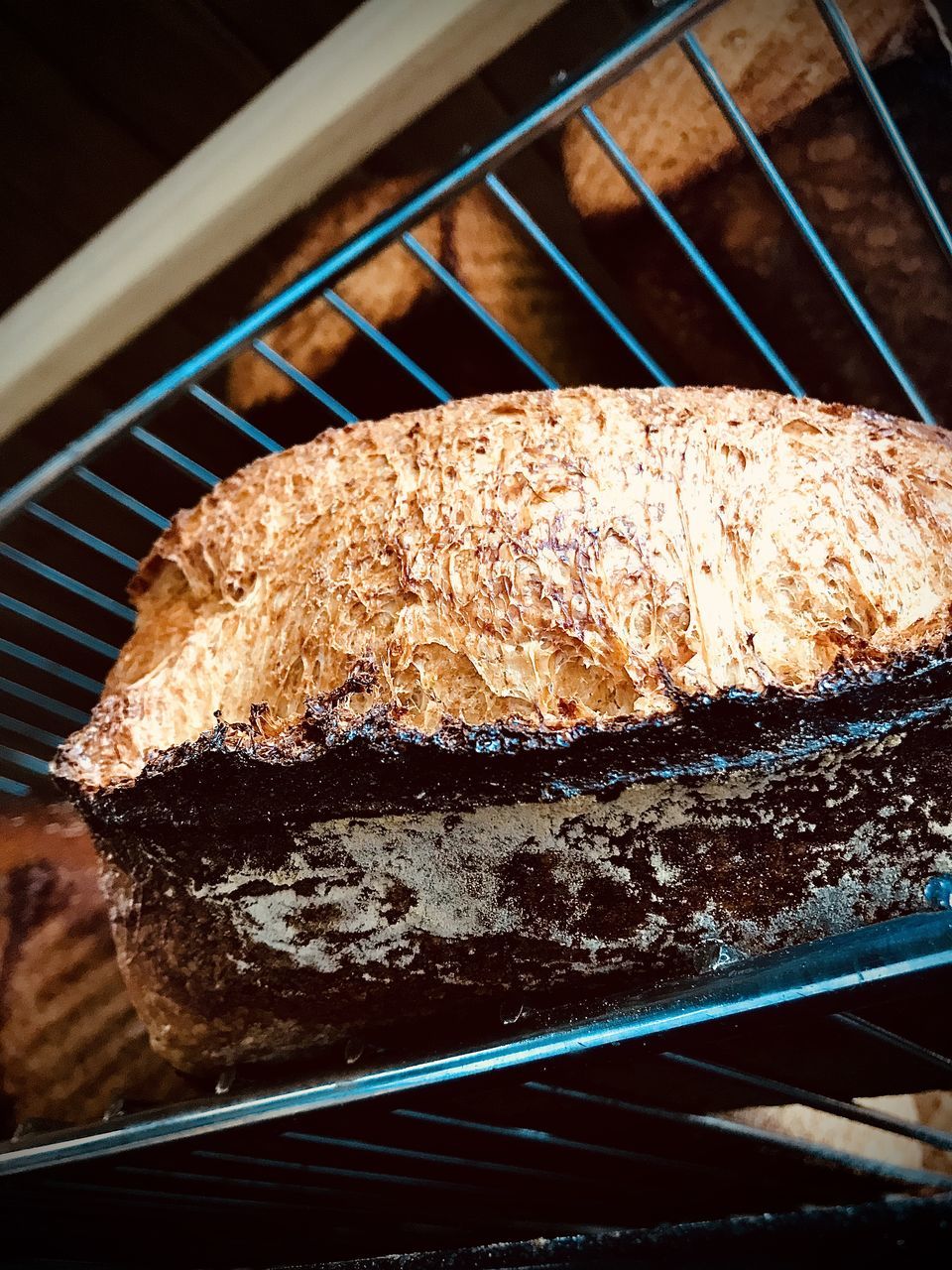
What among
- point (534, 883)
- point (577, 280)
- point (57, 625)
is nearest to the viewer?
point (534, 883)

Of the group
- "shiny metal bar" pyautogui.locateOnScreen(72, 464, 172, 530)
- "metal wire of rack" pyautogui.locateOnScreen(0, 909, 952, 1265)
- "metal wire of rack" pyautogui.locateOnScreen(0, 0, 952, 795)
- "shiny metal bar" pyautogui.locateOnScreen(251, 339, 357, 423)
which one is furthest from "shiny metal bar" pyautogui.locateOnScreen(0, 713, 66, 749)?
"shiny metal bar" pyautogui.locateOnScreen(251, 339, 357, 423)

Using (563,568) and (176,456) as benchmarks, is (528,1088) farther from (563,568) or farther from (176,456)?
(176,456)

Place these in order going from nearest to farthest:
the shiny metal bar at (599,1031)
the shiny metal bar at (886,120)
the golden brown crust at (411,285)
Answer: the shiny metal bar at (599,1031) < the shiny metal bar at (886,120) < the golden brown crust at (411,285)

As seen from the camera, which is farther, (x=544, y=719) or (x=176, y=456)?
(x=176, y=456)

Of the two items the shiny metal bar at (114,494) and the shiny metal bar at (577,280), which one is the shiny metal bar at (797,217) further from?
the shiny metal bar at (114,494)

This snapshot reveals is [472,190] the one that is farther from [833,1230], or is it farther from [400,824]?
[833,1230]

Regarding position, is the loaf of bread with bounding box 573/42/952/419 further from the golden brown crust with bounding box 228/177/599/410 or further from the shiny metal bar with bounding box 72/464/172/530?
the shiny metal bar with bounding box 72/464/172/530

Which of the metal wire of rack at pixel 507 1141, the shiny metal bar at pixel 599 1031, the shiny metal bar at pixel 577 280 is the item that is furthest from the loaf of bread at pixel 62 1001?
the shiny metal bar at pixel 577 280

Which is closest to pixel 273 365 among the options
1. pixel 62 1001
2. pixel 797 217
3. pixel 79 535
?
pixel 79 535
